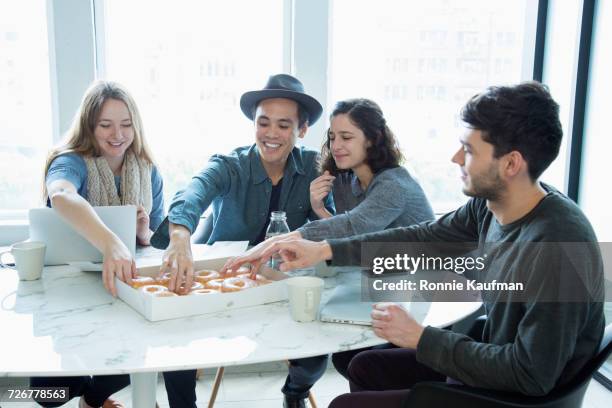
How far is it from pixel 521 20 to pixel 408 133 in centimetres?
91

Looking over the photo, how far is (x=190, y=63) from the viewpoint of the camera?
281cm

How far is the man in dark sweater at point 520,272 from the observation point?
1.06 metres

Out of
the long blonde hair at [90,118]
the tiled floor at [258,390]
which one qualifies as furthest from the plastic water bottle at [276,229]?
the tiled floor at [258,390]

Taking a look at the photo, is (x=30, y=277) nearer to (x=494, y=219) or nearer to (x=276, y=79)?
(x=276, y=79)

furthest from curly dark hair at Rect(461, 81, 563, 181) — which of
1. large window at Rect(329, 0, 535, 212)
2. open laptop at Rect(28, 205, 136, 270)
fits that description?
large window at Rect(329, 0, 535, 212)

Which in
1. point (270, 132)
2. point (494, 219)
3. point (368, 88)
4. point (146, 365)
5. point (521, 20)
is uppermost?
point (521, 20)

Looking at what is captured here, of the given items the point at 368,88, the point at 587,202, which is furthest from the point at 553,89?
the point at 368,88

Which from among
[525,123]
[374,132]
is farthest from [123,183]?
[525,123]

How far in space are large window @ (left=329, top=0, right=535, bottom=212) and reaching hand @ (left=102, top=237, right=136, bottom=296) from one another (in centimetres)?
175

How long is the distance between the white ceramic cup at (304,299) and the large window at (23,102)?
1879mm

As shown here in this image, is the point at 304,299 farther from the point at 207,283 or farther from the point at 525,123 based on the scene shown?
the point at 525,123

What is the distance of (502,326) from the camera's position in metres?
1.20

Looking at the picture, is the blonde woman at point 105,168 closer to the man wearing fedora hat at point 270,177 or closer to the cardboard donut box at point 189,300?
the man wearing fedora hat at point 270,177
